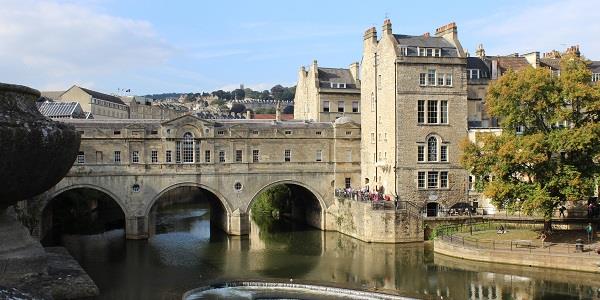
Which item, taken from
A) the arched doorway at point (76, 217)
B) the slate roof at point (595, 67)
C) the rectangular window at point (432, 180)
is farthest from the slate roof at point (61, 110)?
the slate roof at point (595, 67)

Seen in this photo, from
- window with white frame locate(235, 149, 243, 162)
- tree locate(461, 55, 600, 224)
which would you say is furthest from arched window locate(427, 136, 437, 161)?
window with white frame locate(235, 149, 243, 162)

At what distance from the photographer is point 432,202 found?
44875 millimetres

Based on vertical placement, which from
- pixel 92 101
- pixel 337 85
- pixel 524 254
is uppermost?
pixel 337 85

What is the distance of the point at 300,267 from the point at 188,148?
49.6ft

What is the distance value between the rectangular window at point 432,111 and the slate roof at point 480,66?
9439 millimetres

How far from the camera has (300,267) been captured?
35188 millimetres

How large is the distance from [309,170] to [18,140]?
34.5 metres

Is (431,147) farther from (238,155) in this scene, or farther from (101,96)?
(101,96)

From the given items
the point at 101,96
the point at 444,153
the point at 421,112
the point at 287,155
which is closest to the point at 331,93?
the point at 287,155

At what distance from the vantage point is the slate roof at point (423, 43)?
4503cm

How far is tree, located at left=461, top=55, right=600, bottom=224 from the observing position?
3388 centimetres

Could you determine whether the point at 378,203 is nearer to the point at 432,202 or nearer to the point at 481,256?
the point at 432,202

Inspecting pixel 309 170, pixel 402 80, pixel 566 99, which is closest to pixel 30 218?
pixel 309 170

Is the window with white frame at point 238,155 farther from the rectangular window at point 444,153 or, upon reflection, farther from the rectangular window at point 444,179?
the rectangular window at point 444,179
